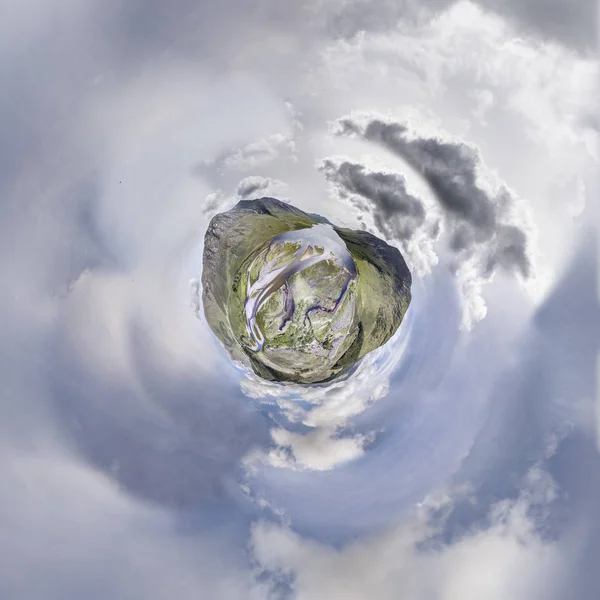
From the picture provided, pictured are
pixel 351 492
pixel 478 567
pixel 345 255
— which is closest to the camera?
pixel 345 255

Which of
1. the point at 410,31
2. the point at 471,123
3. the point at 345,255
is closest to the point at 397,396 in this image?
the point at 345,255

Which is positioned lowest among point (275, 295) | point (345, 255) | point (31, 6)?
point (275, 295)

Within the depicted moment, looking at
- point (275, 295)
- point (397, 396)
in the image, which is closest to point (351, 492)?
point (397, 396)

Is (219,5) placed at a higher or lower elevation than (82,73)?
higher

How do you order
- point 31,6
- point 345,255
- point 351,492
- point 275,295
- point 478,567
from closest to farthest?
1. point 275,295
2. point 345,255
3. point 31,6
4. point 478,567
5. point 351,492

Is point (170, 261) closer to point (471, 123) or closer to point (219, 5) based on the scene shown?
point (219, 5)

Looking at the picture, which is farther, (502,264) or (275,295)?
(502,264)
